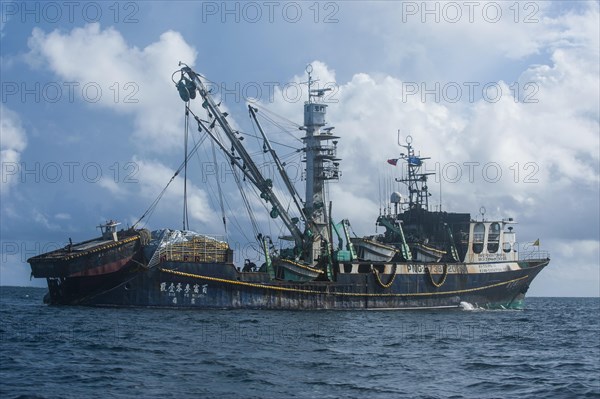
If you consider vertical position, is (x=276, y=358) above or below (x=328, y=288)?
below

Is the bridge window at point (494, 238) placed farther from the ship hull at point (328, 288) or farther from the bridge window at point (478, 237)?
the ship hull at point (328, 288)

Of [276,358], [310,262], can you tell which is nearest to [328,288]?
[310,262]

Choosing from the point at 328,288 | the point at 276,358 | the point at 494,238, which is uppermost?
the point at 494,238

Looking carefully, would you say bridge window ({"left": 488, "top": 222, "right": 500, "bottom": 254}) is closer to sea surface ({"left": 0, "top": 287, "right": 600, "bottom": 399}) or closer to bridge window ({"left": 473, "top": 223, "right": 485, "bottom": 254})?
bridge window ({"left": 473, "top": 223, "right": 485, "bottom": 254})

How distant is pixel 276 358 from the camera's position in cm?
2664

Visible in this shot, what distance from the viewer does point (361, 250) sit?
178 ft

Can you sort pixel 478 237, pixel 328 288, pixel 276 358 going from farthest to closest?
1. pixel 478 237
2. pixel 328 288
3. pixel 276 358

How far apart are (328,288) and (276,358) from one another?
81.8ft

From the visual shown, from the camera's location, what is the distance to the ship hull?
44781 millimetres

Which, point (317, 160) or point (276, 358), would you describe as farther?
point (317, 160)

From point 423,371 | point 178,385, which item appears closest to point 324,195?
point 423,371

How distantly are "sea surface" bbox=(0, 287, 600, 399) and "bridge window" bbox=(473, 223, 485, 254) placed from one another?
18.0 metres

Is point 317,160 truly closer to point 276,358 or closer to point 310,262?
point 310,262

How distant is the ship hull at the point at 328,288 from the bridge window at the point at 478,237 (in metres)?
1.50
